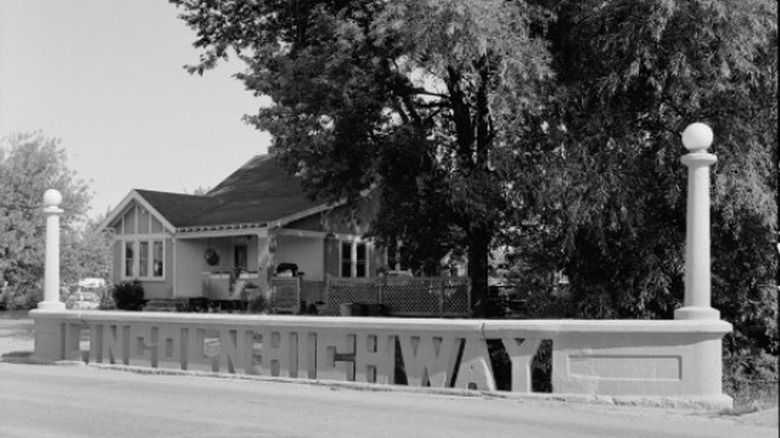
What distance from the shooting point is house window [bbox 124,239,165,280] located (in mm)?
31266

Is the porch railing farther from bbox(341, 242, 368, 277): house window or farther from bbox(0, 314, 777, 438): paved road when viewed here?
bbox(0, 314, 777, 438): paved road

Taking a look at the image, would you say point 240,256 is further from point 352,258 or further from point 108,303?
point 108,303

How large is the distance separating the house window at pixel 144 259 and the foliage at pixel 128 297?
0.88 m

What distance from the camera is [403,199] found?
→ 813 inches

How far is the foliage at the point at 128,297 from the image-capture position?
30.4 metres

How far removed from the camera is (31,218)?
136 feet

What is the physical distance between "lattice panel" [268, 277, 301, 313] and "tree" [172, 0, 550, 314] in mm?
4711

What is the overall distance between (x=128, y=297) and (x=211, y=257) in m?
3.21

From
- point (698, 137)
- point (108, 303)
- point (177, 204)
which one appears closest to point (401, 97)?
point (698, 137)

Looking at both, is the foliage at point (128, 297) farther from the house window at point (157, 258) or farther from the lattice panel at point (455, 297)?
the lattice panel at point (455, 297)

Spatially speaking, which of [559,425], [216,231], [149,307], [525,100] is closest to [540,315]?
[525,100]

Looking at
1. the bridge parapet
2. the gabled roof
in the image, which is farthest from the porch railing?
the bridge parapet

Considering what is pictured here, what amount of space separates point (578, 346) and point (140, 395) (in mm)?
5958

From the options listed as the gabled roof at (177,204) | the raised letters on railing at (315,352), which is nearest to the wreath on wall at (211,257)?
the gabled roof at (177,204)
